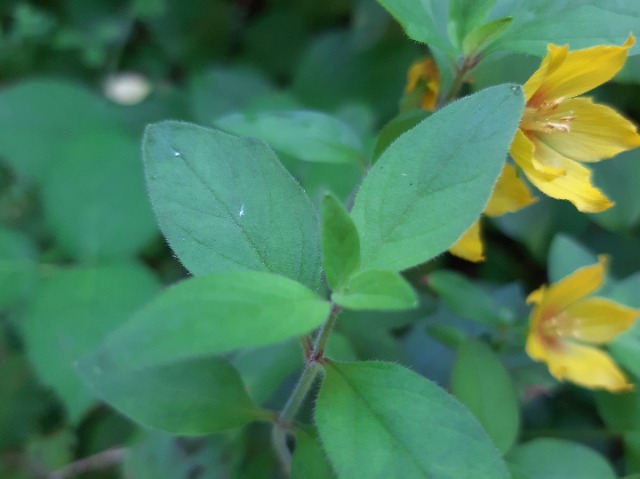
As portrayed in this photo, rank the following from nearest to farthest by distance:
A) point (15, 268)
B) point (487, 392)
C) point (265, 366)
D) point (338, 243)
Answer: point (338, 243) → point (487, 392) → point (265, 366) → point (15, 268)

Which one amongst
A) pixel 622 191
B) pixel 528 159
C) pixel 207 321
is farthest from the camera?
pixel 622 191

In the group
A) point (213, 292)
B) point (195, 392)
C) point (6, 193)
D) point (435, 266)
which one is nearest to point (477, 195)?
point (213, 292)

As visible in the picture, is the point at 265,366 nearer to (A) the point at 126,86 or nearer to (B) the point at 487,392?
(B) the point at 487,392

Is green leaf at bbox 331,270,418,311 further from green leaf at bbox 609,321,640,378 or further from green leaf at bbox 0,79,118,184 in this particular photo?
green leaf at bbox 0,79,118,184

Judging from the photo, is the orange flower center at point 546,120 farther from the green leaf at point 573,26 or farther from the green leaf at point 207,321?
the green leaf at point 207,321

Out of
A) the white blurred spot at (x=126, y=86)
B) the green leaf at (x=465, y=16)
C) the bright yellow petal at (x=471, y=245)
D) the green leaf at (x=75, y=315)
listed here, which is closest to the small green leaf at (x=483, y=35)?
the green leaf at (x=465, y=16)

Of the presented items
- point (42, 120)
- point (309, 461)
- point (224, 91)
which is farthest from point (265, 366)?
point (42, 120)

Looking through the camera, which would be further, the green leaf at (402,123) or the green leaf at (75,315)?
the green leaf at (75,315)
